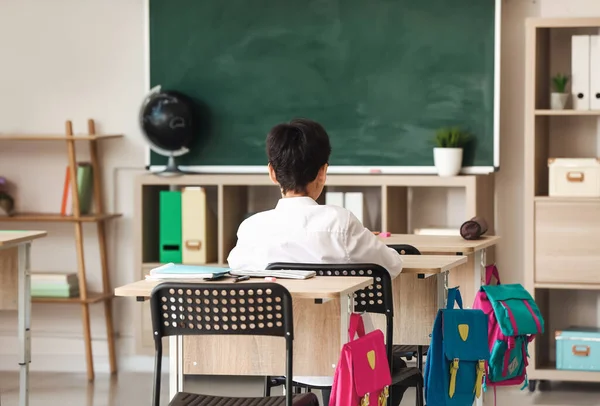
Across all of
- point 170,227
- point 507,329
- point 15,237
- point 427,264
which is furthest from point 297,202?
point 170,227

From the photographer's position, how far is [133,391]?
17.7 ft

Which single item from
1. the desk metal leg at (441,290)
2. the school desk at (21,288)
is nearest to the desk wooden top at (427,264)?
the desk metal leg at (441,290)

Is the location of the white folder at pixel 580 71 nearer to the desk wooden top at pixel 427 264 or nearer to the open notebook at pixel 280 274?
the desk wooden top at pixel 427 264

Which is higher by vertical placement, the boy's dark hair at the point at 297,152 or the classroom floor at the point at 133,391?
the boy's dark hair at the point at 297,152

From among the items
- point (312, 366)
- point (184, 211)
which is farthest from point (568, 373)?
point (312, 366)

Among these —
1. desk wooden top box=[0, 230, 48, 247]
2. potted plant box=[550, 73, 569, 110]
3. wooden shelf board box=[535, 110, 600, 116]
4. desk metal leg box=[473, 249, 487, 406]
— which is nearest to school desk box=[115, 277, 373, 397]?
desk metal leg box=[473, 249, 487, 406]

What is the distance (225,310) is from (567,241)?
9.96 feet

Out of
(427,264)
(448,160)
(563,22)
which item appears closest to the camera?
(427,264)

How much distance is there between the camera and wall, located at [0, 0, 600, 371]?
5980 millimetres

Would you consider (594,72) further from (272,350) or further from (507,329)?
(272,350)

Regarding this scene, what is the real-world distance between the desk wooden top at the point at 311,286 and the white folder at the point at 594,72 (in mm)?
2836

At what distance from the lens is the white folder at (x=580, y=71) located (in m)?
5.09

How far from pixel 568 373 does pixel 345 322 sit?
2874 millimetres

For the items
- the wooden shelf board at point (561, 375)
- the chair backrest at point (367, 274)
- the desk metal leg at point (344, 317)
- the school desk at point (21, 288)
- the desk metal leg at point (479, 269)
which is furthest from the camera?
the wooden shelf board at point (561, 375)
